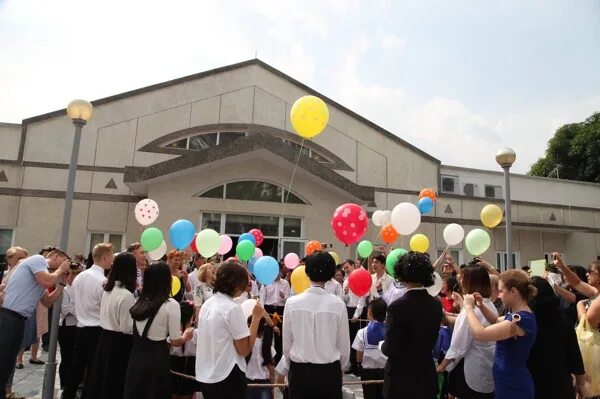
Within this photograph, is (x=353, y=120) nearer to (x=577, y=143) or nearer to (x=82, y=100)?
(x=82, y=100)

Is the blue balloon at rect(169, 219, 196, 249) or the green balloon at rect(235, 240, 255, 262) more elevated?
the blue balloon at rect(169, 219, 196, 249)

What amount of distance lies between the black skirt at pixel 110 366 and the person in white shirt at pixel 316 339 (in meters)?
1.72

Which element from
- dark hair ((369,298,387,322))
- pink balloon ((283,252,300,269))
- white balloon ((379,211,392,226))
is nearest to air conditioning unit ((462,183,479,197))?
white balloon ((379,211,392,226))

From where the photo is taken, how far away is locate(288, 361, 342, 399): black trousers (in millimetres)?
3297

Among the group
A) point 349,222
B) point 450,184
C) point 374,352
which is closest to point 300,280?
point 374,352

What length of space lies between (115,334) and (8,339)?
149 centimetres

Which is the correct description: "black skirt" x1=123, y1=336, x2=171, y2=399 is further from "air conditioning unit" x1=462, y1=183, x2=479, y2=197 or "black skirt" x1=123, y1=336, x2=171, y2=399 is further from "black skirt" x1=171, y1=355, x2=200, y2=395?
"air conditioning unit" x1=462, y1=183, x2=479, y2=197

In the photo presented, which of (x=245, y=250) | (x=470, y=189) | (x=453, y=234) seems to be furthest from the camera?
(x=470, y=189)

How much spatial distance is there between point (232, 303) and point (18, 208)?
13435 millimetres

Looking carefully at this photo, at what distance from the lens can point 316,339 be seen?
3.37 meters

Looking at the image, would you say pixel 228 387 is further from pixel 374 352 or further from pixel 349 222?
pixel 349 222

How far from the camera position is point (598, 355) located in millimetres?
3975

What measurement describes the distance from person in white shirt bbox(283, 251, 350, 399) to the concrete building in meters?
9.91

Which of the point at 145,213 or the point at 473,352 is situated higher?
the point at 145,213
